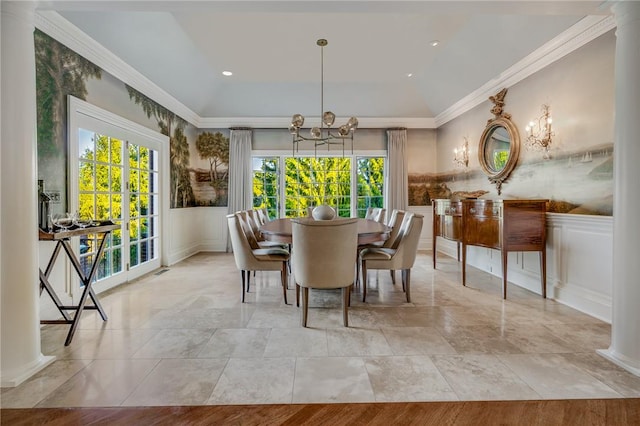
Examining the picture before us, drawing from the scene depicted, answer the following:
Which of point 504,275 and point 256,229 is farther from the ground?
point 256,229

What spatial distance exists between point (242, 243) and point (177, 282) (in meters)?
1.54

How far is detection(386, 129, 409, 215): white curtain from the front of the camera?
646cm

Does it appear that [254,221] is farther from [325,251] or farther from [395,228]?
[325,251]

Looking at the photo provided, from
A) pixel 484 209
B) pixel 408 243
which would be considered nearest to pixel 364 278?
pixel 408 243

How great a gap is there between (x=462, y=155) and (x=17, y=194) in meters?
5.64

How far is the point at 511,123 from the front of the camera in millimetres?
4105

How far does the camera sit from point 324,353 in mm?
2240

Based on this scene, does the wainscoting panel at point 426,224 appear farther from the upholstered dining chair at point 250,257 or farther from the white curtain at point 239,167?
the upholstered dining chair at point 250,257

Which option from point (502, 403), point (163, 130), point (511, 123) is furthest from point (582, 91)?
point (163, 130)

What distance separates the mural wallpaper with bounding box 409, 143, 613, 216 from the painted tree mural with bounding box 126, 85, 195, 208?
4.97 metres

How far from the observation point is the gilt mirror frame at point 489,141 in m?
4.04

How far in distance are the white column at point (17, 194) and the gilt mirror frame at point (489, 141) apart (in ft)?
15.7

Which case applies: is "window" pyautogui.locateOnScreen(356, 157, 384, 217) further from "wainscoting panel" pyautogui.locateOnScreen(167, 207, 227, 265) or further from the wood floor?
the wood floor

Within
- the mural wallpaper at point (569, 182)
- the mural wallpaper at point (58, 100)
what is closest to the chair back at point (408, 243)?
the mural wallpaper at point (569, 182)
